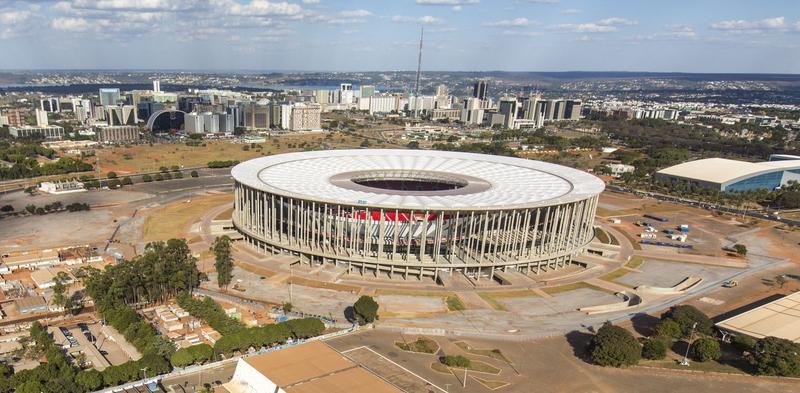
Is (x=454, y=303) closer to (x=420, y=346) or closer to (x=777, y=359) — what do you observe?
(x=420, y=346)

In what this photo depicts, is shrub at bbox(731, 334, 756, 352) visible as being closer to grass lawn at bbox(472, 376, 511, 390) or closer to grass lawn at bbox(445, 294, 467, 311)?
grass lawn at bbox(472, 376, 511, 390)

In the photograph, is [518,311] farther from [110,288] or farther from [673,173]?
[673,173]

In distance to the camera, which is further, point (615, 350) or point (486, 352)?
point (486, 352)

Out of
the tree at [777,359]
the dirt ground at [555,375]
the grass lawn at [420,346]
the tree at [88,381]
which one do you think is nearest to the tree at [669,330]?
the dirt ground at [555,375]

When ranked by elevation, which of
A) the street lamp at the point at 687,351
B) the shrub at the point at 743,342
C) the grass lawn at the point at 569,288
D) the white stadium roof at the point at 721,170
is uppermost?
the white stadium roof at the point at 721,170

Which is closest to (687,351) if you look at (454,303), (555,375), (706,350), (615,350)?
(706,350)

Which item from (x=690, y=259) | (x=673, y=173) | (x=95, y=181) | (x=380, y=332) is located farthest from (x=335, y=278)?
(x=673, y=173)

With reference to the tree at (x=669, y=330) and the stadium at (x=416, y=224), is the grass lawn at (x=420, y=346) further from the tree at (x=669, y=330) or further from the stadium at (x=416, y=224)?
the tree at (x=669, y=330)
